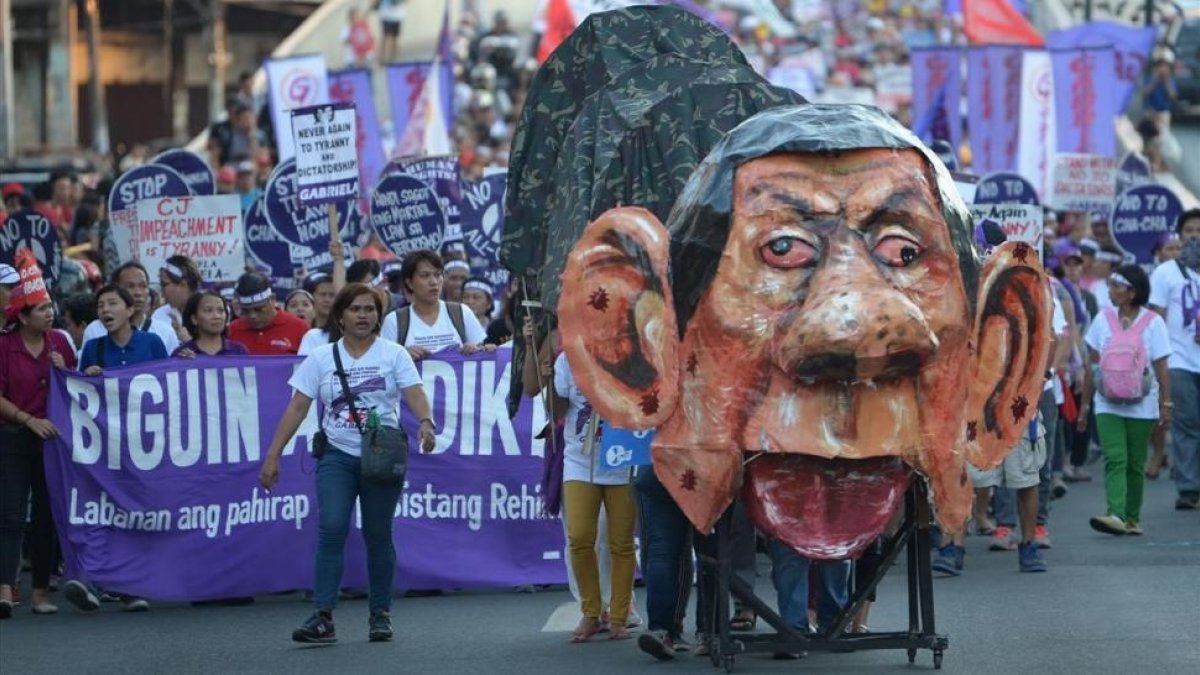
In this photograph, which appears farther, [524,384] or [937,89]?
[937,89]

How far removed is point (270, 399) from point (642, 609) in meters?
2.65

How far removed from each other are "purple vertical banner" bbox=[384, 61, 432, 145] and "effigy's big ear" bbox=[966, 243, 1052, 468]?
17936 millimetres

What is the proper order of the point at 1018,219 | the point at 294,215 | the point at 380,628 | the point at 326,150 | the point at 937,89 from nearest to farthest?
the point at 380,628
the point at 1018,219
the point at 326,150
the point at 294,215
the point at 937,89

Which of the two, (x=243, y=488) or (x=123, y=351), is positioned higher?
(x=123, y=351)

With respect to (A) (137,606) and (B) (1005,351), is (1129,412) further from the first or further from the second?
(B) (1005,351)

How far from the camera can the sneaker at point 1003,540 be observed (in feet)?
57.1

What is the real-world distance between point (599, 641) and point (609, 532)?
509mm

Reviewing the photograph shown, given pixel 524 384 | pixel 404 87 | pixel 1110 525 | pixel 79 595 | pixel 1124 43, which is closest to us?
pixel 524 384

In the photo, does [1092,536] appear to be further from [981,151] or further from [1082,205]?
[981,151]

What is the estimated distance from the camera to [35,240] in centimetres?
1827

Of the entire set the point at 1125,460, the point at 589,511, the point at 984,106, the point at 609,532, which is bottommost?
the point at 1125,460

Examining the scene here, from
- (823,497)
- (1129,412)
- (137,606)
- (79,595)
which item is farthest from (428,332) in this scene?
(823,497)

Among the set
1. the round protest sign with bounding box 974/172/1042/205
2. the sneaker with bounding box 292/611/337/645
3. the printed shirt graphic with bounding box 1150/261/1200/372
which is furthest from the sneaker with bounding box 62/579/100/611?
the round protest sign with bounding box 974/172/1042/205

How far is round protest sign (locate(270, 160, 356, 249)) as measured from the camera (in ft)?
67.4
